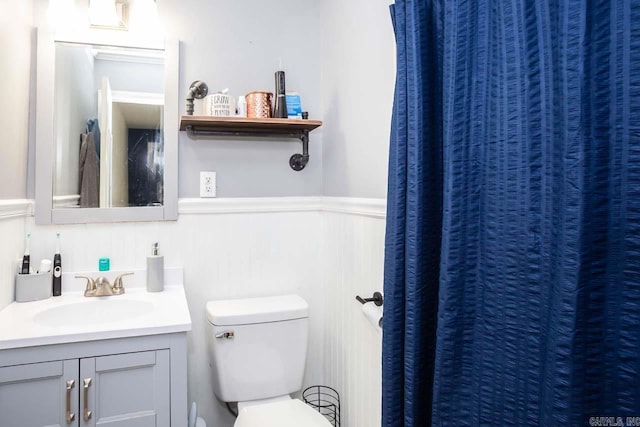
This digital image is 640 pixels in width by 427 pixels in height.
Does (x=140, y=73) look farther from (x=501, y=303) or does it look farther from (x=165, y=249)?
(x=501, y=303)

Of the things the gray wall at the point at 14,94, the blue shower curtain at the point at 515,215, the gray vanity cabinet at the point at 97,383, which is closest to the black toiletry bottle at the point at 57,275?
the gray wall at the point at 14,94

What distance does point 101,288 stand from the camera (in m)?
1.60

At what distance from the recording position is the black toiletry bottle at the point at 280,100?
1.75 metres

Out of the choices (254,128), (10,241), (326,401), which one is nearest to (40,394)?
(10,241)

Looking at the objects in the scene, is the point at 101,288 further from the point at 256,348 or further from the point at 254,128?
the point at 254,128

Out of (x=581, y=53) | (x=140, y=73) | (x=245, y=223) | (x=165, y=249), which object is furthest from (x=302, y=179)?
(x=581, y=53)

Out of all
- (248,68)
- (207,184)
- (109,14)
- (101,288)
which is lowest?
(101,288)

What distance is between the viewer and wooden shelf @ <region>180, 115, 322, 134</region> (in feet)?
5.35

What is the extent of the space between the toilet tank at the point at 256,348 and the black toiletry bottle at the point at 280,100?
882 millimetres

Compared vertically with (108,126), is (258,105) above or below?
above

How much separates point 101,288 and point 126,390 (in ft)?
1.78

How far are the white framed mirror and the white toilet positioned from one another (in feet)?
1.87

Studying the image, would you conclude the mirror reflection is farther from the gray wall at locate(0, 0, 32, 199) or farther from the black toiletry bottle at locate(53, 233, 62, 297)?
the black toiletry bottle at locate(53, 233, 62, 297)

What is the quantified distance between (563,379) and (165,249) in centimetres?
162
